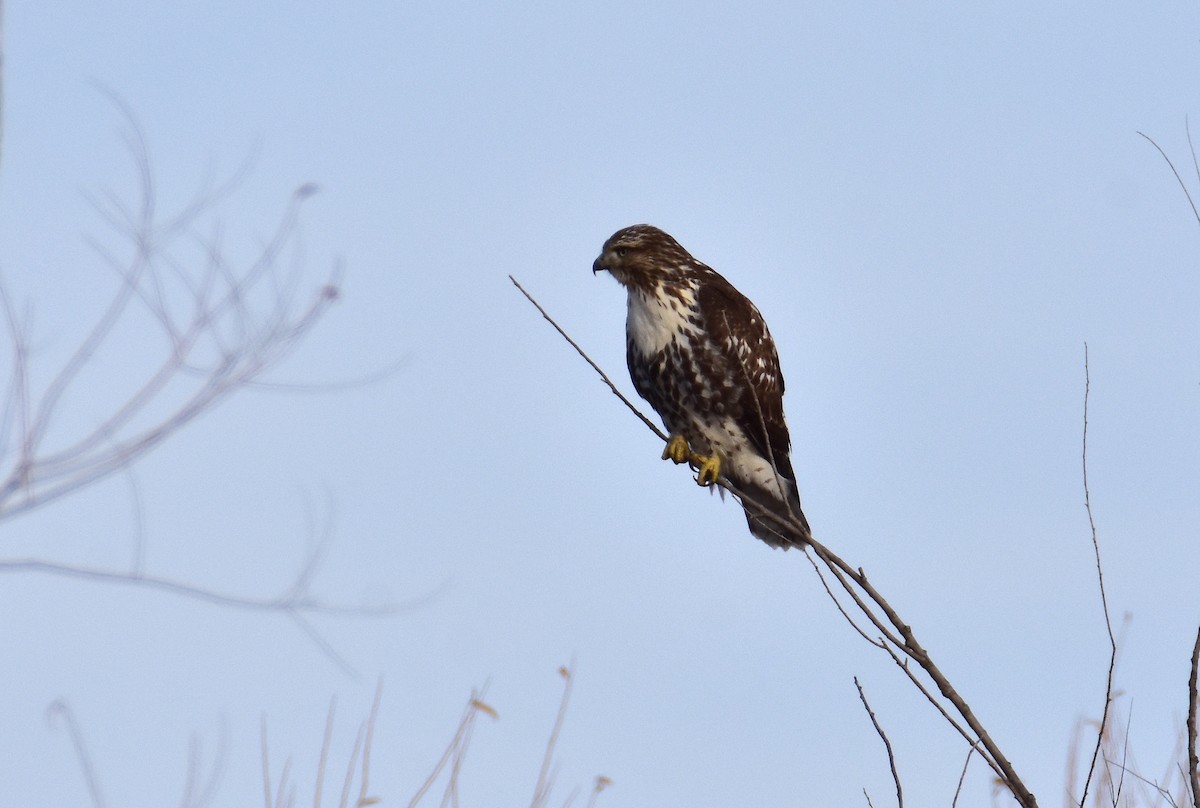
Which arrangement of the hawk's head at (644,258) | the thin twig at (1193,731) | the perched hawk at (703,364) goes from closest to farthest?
the thin twig at (1193,731)
the perched hawk at (703,364)
the hawk's head at (644,258)

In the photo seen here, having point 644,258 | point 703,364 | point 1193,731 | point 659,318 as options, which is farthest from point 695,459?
point 1193,731

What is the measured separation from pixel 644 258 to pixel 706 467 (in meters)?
0.87

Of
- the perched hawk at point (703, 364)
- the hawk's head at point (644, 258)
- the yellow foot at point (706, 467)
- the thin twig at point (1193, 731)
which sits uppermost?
the hawk's head at point (644, 258)

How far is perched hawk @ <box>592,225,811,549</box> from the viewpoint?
5.42m

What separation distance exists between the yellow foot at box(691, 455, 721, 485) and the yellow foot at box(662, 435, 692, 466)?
1.3 inches

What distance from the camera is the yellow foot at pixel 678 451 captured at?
5602 millimetres


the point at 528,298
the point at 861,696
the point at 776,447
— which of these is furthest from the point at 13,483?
the point at 776,447

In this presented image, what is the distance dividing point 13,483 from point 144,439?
291 mm

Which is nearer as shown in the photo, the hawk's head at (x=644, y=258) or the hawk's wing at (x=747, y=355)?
the hawk's wing at (x=747, y=355)

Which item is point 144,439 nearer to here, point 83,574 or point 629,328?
point 83,574

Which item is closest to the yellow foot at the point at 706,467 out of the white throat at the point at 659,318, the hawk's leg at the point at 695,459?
the hawk's leg at the point at 695,459

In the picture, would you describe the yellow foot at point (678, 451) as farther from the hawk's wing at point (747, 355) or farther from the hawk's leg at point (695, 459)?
the hawk's wing at point (747, 355)

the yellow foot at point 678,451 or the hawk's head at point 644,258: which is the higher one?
the hawk's head at point 644,258

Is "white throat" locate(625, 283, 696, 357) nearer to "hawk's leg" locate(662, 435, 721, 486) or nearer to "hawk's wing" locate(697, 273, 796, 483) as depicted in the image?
"hawk's wing" locate(697, 273, 796, 483)
